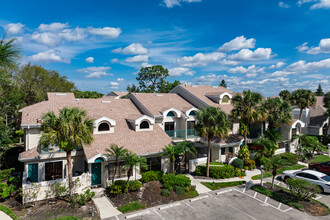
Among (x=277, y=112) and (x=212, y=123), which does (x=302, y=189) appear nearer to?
(x=212, y=123)

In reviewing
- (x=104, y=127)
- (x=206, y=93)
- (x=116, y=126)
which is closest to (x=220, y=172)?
(x=116, y=126)

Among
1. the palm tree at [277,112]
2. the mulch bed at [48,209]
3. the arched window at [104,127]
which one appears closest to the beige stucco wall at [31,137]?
the mulch bed at [48,209]

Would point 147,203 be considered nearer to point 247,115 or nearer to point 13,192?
point 13,192

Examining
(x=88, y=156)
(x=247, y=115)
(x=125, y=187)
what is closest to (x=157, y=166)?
(x=125, y=187)

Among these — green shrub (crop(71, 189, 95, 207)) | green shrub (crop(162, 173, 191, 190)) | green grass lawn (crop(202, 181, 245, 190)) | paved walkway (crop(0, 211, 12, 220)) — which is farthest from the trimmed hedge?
paved walkway (crop(0, 211, 12, 220))

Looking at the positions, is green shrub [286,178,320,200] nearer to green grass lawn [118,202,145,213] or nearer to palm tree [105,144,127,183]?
green grass lawn [118,202,145,213]

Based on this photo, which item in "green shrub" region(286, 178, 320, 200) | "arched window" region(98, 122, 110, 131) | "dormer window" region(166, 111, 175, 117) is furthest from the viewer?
"dormer window" region(166, 111, 175, 117)

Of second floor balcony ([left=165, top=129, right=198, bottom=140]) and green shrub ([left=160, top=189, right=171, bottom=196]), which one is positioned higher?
second floor balcony ([left=165, top=129, right=198, bottom=140])
